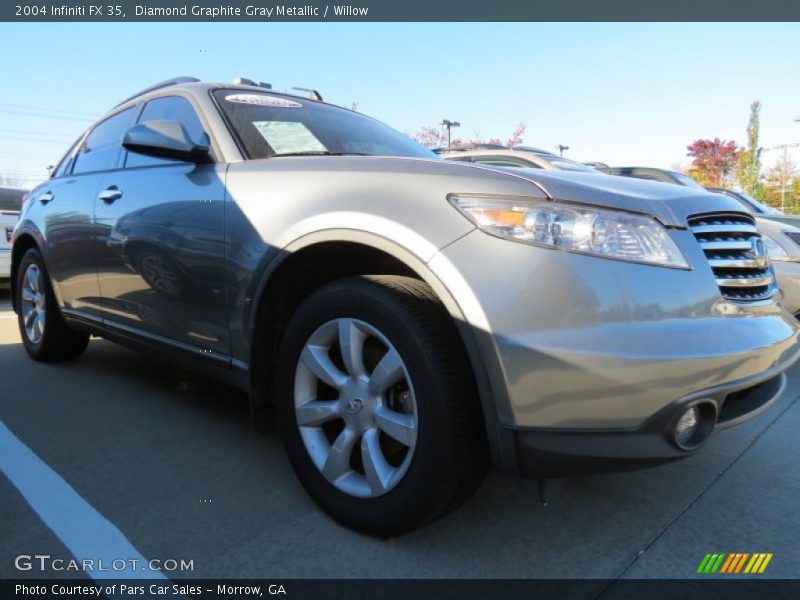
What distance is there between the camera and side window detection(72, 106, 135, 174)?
343 centimetres

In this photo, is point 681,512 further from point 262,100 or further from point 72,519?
point 262,100

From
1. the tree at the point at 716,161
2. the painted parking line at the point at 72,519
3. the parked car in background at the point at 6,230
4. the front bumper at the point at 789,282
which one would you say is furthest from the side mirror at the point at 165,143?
the tree at the point at 716,161

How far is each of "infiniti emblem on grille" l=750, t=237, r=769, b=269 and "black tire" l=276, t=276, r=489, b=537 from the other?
1093 mm

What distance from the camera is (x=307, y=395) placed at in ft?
6.79

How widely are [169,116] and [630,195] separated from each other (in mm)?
2372

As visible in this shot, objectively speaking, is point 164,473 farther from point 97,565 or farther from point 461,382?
point 461,382

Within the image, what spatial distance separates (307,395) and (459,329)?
701 millimetres

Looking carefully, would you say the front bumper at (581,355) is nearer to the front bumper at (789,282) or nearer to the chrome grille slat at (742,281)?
the chrome grille slat at (742,281)

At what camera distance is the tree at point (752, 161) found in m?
27.1

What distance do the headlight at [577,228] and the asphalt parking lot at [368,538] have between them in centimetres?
94

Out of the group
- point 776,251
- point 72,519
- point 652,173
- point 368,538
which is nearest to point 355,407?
point 368,538

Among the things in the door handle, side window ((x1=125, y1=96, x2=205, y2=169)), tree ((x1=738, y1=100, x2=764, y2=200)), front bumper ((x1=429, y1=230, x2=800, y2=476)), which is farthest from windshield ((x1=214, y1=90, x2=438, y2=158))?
tree ((x1=738, y1=100, x2=764, y2=200))

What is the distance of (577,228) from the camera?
162 centimetres

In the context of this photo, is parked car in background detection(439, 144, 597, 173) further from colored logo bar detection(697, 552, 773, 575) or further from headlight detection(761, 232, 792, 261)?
colored logo bar detection(697, 552, 773, 575)
